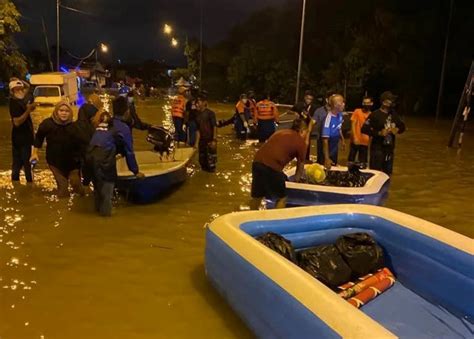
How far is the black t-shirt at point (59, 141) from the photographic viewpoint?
7941 mm

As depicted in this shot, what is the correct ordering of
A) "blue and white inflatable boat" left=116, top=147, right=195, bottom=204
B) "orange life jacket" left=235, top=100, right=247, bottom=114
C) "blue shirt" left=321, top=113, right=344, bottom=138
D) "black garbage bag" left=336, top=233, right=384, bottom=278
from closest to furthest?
"black garbage bag" left=336, top=233, right=384, bottom=278
"blue and white inflatable boat" left=116, top=147, right=195, bottom=204
"blue shirt" left=321, top=113, right=344, bottom=138
"orange life jacket" left=235, top=100, right=247, bottom=114

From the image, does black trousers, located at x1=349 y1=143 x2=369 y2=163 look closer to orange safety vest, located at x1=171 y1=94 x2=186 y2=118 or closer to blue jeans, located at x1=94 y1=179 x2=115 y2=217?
blue jeans, located at x1=94 y1=179 x2=115 y2=217

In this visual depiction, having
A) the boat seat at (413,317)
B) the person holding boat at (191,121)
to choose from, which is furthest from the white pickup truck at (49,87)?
the boat seat at (413,317)

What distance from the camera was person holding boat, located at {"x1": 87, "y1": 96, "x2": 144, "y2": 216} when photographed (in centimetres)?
706

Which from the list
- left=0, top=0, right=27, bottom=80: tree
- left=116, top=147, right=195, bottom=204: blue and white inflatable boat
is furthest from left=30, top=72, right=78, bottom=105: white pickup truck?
left=116, top=147, right=195, bottom=204: blue and white inflatable boat

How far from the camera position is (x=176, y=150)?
1073cm

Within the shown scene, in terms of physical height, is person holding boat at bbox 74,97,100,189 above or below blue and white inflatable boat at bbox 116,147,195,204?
above

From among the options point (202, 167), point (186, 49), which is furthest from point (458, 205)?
point (186, 49)

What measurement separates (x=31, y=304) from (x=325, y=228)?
3066 mm

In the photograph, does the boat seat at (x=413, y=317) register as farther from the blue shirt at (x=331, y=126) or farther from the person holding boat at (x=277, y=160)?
the blue shirt at (x=331, y=126)

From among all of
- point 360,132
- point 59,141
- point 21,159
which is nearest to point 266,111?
point 360,132

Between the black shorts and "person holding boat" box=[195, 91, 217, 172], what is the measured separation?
3888 mm

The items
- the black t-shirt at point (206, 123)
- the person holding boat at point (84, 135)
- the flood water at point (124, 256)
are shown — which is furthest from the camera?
the black t-shirt at point (206, 123)

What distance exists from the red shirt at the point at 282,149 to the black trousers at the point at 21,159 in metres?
4.63
